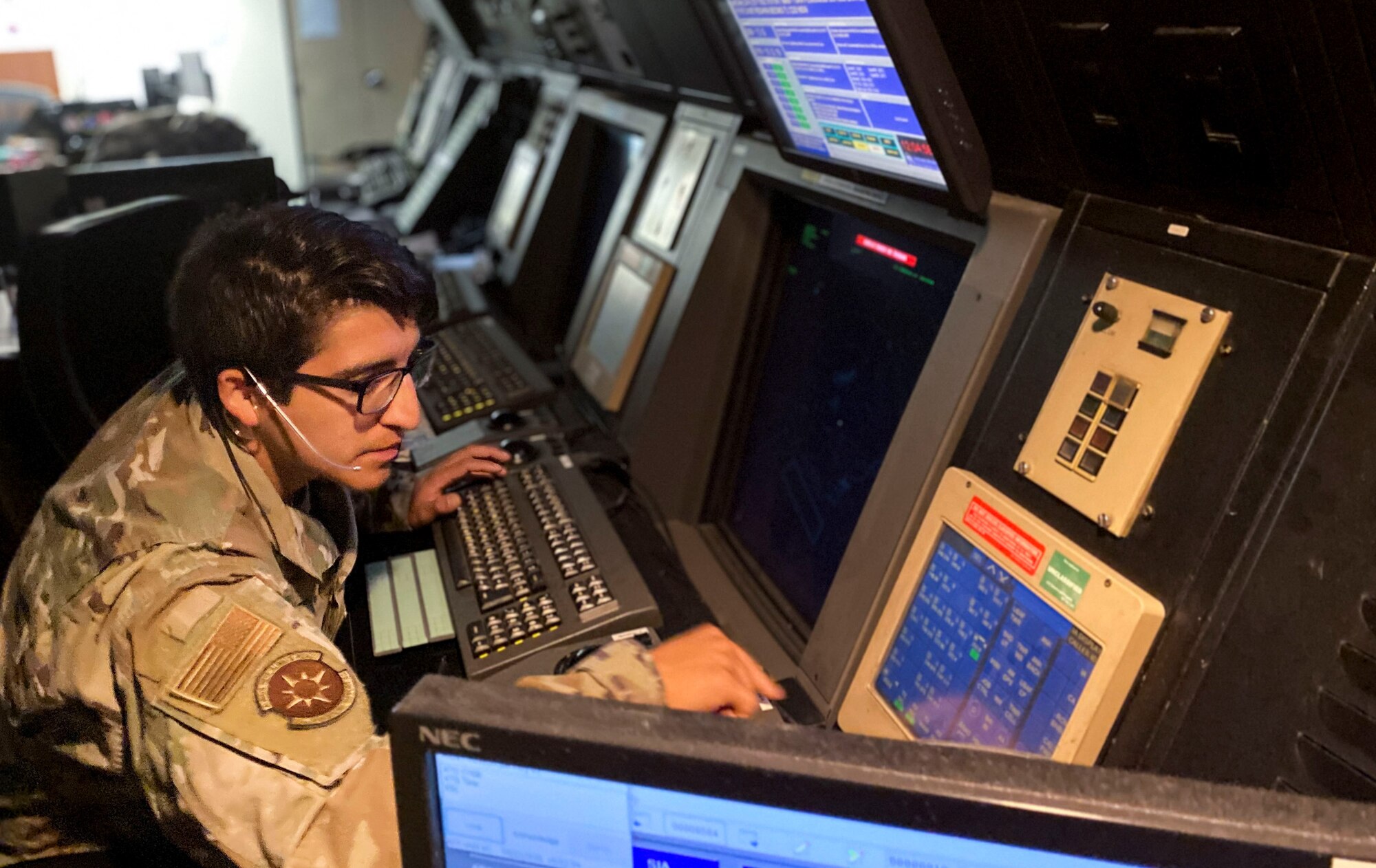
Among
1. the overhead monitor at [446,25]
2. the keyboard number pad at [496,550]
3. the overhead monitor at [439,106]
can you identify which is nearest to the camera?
the keyboard number pad at [496,550]

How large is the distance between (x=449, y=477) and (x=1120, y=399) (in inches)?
39.7

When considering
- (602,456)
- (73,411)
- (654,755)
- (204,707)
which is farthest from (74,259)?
(654,755)

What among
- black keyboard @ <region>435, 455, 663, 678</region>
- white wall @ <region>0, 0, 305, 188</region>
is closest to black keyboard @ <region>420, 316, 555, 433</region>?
black keyboard @ <region>435, 455, 663, 678</region>

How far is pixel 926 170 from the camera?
3.74 ft

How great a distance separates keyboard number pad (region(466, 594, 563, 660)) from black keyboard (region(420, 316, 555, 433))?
27.4 inches

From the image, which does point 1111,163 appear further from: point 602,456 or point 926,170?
point 602,456

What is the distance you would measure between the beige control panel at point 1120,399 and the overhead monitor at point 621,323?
3.20ft

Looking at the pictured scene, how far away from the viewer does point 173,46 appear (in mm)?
5695

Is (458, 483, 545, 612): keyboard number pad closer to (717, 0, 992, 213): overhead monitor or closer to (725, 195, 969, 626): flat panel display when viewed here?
(725, 195, 969, 626): flat panel display

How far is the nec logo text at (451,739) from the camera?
1.64ft

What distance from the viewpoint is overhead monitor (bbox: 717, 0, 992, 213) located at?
1025mm

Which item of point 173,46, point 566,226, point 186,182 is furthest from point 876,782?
point 173,46

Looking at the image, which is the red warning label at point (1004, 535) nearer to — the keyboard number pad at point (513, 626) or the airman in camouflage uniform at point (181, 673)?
the airman in camouflage uniform at point (181, 673)

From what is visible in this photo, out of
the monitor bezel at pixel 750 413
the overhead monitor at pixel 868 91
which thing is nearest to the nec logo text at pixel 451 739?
the overhead monitor at pixel 868 91
